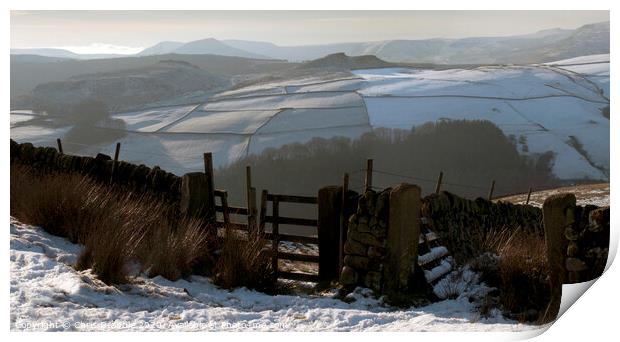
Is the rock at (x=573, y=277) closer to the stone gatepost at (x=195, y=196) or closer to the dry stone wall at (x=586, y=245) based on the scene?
the dry stone wall at (x=586, y=245)

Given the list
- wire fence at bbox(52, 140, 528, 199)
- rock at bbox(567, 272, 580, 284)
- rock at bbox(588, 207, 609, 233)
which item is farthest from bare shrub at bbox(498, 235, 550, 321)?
wire fence at bbox(52, 140, 528, 199)

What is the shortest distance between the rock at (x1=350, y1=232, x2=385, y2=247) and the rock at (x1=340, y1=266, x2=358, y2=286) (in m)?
0.34

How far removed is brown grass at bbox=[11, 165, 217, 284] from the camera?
6.50m

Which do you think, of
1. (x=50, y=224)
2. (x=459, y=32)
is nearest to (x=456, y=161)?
(x=459, y=32)

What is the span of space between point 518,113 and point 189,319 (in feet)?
28.5

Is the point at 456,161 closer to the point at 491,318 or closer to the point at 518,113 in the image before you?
the point at 518,113

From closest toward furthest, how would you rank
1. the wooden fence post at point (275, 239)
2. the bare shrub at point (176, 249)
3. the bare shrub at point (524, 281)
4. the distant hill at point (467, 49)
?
the bare shrub at point (524, 281), the bare shrub at point (176, 249), the wooden fence post at point (275, 239), the distant hill at point (467, 49)

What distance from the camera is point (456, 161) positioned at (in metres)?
12.2

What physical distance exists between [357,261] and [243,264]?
1.27 metres

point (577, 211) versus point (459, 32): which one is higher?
point (459, 32)

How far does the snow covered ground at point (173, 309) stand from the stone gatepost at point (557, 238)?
1.02 ft

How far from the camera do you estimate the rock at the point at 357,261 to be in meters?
7.11

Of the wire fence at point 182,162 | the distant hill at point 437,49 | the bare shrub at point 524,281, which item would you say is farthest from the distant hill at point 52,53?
the bare shrub at point 524,281

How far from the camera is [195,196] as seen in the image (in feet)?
28.6
